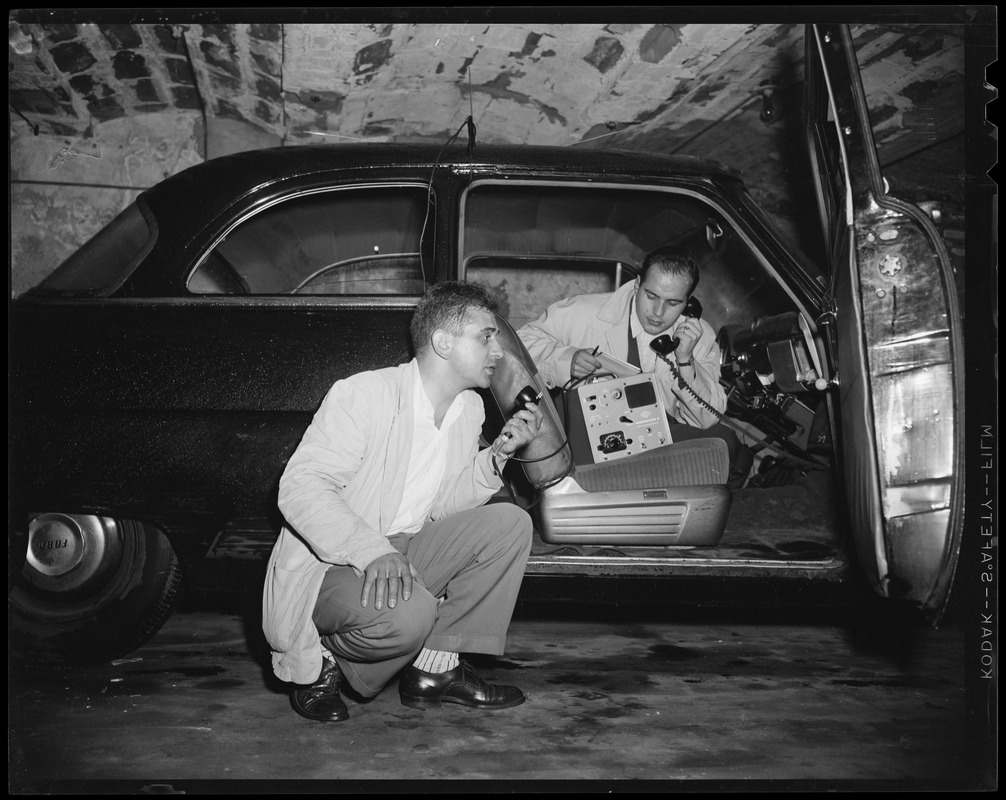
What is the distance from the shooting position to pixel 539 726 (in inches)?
90.0

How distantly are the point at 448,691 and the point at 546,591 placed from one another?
45 centimetres

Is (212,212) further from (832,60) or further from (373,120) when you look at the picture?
(373,120)

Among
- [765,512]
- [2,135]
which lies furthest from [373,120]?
[765,512]

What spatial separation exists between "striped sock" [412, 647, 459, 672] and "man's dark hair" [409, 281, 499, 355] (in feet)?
2.99

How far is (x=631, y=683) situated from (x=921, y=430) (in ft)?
4.06

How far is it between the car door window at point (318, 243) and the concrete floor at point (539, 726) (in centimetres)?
134

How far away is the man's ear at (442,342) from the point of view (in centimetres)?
232

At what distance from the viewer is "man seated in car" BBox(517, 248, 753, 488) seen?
10.4 ft

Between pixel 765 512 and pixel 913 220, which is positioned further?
pixel 765 512

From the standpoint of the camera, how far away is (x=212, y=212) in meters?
2.74

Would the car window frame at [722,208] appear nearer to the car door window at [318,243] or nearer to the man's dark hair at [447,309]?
the car door window at [318,243]

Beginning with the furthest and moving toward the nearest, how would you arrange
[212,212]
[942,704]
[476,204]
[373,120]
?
[373,120] → [476,204] → [212,212] → [942,704]

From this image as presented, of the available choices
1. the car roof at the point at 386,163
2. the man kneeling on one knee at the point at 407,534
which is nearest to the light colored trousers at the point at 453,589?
the man kneeling on one knee at the point at 407,534

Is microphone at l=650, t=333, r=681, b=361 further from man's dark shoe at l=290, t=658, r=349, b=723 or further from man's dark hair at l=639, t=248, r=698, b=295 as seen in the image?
man's dark shoe at l=290, t=658, r=349, b=723
